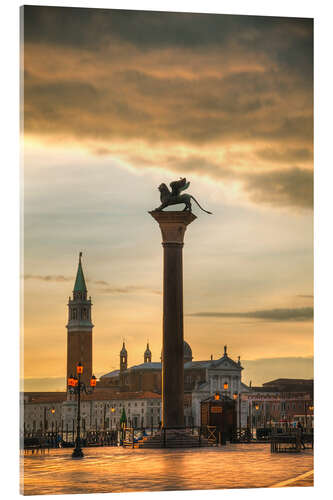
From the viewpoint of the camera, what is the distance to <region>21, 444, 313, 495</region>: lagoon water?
13.7 metres

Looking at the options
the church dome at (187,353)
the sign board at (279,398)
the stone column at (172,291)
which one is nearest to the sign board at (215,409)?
the stone column at (172,291)

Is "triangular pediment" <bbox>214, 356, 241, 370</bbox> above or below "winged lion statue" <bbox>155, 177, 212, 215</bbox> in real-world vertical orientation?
below

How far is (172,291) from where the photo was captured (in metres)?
22.4

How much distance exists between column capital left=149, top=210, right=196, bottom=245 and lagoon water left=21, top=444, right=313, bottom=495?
492 centimetres

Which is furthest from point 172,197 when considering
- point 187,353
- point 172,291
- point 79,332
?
point 187,353

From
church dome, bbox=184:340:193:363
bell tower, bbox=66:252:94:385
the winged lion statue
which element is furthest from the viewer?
church dome, bbox=184:340:193:363

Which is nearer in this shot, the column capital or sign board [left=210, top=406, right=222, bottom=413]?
the column capital

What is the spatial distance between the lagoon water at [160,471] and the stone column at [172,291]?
9.54ft

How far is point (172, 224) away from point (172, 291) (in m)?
1.50

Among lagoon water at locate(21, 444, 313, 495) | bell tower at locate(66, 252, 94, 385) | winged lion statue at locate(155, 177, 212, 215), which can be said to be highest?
winged lion statue at locate(155, 177, 212, 215)

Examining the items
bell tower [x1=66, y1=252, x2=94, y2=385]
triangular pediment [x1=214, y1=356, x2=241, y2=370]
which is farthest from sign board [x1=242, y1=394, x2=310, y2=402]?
bell tower [x1=66, y1=252, x2=94, y2=385]

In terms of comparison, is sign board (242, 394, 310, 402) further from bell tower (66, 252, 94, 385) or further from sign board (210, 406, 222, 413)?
sign board (210, 406, 222, 413)
